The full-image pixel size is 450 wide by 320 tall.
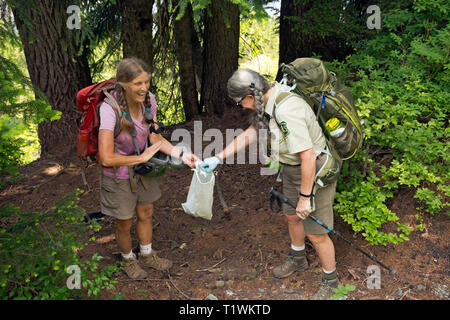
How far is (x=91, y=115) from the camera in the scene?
3.02 metres

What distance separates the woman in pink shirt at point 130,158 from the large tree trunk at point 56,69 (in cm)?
305

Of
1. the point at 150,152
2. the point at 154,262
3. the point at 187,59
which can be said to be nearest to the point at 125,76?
the point at 150,152

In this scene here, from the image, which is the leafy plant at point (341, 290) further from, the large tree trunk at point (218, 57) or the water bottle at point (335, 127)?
the large tree trunk at point (218, 57)

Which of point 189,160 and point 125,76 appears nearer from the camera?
point 125,76

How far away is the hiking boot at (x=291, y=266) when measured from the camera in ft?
11.5

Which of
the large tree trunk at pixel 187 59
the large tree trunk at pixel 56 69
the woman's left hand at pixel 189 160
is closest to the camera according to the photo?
the woman's left hand at pixel 189 160

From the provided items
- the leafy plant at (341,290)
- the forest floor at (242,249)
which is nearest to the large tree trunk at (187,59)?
the forest floor at (242,249)

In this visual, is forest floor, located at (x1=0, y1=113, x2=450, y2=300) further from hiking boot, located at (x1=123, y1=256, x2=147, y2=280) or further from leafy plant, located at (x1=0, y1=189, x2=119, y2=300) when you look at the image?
leafy plant, located at (x1=0, y1=189, x2=119, y2=300)

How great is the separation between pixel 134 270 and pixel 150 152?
3.89 feet

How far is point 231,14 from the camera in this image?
5992 millimetres

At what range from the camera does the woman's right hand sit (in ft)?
10.3

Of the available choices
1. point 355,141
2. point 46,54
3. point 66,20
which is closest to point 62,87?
point 46,54

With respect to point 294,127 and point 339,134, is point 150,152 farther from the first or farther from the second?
point 339,134
